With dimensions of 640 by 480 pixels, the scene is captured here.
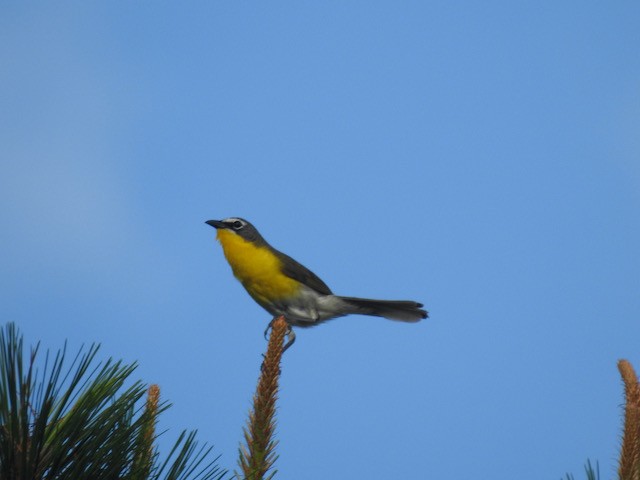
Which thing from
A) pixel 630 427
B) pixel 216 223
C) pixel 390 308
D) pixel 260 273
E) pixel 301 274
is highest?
pixel 216 223

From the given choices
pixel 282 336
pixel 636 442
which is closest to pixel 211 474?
pixel 282 336

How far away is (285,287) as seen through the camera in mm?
9664

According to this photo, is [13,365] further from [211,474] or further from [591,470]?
[591,470]

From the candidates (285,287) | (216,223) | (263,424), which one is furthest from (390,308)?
(263,424)

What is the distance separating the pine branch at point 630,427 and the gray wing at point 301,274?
21.5 feet

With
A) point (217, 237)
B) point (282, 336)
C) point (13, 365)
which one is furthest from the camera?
point (217, 237)

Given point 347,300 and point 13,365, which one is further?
point 347,300

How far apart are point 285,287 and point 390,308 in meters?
1.52

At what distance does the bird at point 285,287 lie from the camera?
9680 mm

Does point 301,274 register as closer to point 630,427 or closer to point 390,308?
point 390,308

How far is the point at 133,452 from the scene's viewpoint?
3330 mm

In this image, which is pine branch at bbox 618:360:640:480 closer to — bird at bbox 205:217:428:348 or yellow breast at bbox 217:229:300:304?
bird at bbox 205:217:428:348

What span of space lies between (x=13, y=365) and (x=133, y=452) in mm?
701

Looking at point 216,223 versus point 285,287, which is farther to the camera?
point 216,223
